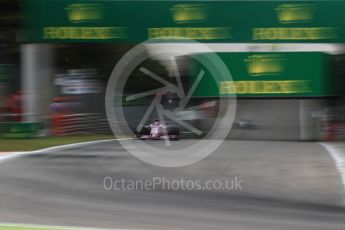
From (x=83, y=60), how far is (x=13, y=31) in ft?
27.9

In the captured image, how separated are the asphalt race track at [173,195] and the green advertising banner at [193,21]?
22.3 ft

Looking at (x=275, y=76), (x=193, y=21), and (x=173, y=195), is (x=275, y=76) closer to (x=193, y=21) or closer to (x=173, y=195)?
(x=193, y=21)

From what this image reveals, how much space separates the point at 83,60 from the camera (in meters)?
31.2

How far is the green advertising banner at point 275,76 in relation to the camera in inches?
786

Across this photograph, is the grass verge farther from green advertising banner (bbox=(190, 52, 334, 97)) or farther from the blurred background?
green advertising banner (bbox=(190, 52, 334, 97))

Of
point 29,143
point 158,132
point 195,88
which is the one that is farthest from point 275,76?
point 29,143

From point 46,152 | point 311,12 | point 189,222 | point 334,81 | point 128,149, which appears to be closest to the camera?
point 189,222

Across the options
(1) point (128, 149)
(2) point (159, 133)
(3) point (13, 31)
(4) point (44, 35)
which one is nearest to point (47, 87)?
(4) point (44, 35)

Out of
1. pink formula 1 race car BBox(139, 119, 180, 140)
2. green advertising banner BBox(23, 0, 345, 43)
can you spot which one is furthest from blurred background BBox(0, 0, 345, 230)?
pink formula 1 race car BBox(139, 119, 180, 140)

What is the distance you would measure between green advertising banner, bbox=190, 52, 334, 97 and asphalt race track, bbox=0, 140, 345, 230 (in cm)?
717

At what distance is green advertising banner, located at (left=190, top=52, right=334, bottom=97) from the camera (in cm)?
1995

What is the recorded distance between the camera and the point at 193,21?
61.8ft

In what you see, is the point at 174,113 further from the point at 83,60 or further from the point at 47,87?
the point at 83,60

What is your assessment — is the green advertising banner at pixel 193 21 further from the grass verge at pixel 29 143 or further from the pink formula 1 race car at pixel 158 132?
the grass verge at pixel 29 143
